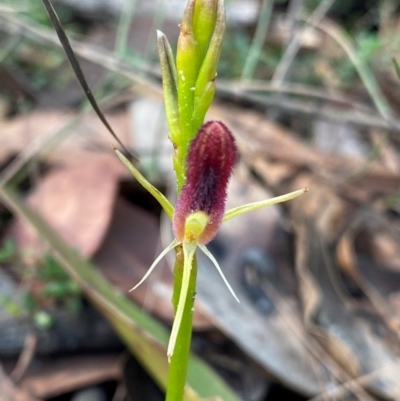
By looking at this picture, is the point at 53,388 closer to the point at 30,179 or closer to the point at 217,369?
the point at 217,369

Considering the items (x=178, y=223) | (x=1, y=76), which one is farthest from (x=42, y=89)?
(x=178, y=223)

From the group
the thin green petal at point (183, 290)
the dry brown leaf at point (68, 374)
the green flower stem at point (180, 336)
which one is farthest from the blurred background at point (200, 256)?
the thin green petal at point (183, 290)

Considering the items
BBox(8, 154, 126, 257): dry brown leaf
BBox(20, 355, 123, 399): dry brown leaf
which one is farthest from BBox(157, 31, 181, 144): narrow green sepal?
BBox(8, 154, 126, 257): dry brown leaf

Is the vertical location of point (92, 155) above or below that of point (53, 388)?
above

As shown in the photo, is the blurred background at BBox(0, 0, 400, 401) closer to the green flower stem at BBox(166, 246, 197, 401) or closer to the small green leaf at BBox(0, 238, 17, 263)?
the small green leaf at BBox(0, 238, 17, 263)

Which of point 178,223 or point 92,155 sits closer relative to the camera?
point 178,223

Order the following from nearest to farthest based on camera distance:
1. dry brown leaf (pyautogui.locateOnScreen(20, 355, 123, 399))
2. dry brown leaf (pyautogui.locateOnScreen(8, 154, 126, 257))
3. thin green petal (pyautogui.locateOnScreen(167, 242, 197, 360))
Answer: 1. thin green petal (pyautogui.locateOnScreen(167, 242, 197, 360))
2. dry brown leaf (pyautogui.locateOnScreen(20, 355, 123, 399))
3. dry brown leaf (pyautogui.locateOnScreen(8, 154, 126, 257))

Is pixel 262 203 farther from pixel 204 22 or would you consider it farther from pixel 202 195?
pixel 204 22

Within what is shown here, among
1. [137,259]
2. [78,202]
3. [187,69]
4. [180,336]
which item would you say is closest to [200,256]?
[137,259]
